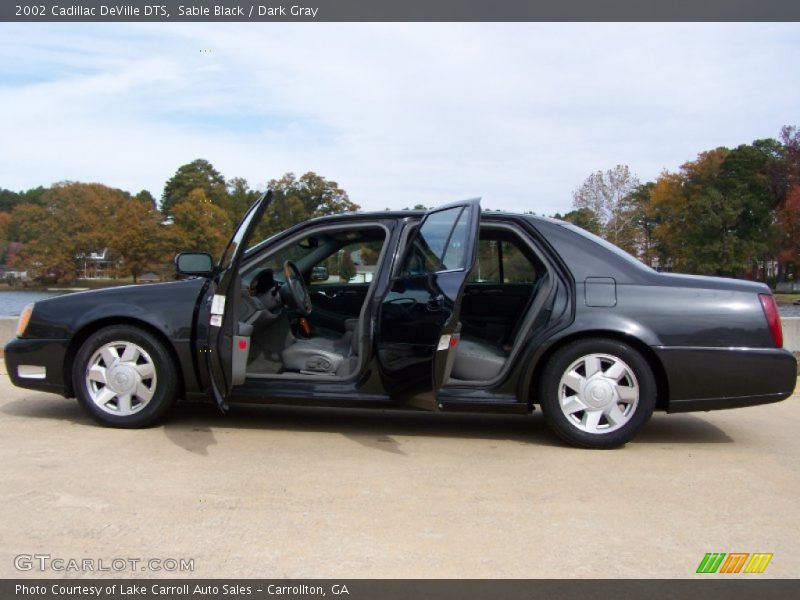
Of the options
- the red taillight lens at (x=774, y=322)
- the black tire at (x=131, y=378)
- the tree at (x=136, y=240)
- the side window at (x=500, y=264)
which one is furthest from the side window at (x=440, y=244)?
the tree at (x=136, y=240)

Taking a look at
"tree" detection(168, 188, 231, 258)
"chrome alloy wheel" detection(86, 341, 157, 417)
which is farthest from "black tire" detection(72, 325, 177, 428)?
"tree" detection(168, 188, 231, 258)

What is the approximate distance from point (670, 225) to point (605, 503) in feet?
167

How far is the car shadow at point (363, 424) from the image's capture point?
5406mm

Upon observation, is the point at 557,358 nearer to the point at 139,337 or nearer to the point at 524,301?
the point at 524,301

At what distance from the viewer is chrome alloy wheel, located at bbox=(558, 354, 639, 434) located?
16.3ft

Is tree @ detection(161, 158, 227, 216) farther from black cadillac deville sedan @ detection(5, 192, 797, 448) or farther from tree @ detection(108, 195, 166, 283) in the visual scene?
black cadillac deville sedan @ detection(5, 192, 797, 448)

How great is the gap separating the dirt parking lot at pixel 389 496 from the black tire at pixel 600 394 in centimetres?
15

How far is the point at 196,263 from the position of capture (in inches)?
211

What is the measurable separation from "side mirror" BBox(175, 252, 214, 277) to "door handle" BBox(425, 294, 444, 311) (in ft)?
5.36

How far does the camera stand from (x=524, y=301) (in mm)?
6164

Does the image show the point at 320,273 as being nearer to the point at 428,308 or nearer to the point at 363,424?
the point at 363,424

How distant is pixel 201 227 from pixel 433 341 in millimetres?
30055

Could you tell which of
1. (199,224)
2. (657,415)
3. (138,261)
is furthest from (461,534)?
(199,224)
